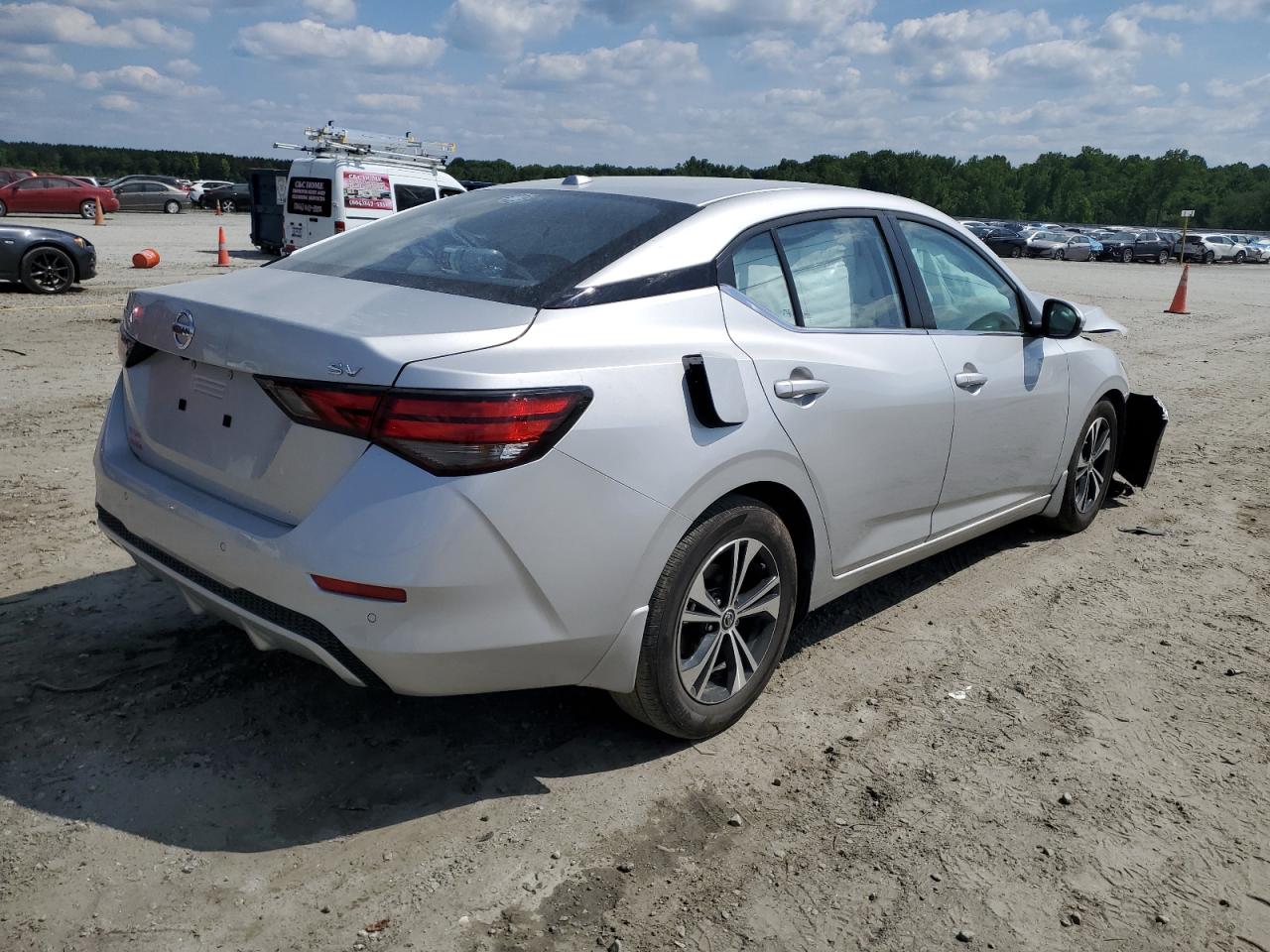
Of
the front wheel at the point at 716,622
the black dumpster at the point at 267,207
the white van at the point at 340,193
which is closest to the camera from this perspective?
the front wheel at the point at 716,622

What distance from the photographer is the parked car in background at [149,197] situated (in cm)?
4391

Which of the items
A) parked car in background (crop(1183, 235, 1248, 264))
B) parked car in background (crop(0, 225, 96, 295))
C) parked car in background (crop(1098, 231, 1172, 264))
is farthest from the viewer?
parked car in background (crop(1183, 235, 1248, 264))

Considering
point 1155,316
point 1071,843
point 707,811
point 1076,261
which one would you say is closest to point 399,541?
point 707,811

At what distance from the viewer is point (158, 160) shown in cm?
9525

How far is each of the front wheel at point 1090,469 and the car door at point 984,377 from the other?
46 centimetres

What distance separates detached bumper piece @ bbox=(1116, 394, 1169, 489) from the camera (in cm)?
596

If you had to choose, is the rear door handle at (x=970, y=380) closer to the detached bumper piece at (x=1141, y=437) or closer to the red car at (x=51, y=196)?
the detached bumper piece at (x=1141, y=437)

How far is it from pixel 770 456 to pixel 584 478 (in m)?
0.73

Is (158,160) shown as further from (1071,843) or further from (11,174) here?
(1071,843)

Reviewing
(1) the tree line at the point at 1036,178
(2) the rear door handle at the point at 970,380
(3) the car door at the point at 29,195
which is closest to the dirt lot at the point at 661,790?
(2) the rear door handle at the point at 970,380

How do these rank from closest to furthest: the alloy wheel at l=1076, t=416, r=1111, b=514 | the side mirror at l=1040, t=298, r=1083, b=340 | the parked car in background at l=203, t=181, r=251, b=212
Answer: the side mirror at l=1040, t=298, r=1083, b=340 → the alloy wheel at l=1076, t=416, r=1111, b=514 → the parked car in background at l=203, t=181, r=251, b=212

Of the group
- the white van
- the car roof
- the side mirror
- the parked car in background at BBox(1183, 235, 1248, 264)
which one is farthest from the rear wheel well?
the parked car in background at BBox(1183, 235, 1248, 264)

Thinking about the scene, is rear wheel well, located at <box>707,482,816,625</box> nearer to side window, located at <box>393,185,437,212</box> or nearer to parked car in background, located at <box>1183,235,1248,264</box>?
side window, located at <box>393,185,437,212</box>

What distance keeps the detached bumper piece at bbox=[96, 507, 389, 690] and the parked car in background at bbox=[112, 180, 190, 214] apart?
4672 cm
